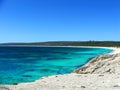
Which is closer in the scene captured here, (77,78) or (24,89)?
(24,89)

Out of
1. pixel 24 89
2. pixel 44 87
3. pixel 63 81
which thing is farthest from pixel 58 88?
pixel 63 81

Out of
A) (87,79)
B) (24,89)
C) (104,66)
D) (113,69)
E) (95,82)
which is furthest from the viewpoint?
(104,66)

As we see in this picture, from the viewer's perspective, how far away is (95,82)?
17906mm

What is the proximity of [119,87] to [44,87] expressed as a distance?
3.68 metres

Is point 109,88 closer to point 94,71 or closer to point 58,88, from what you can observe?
point 58,88

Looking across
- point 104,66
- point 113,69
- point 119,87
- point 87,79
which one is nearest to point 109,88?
point 119,87

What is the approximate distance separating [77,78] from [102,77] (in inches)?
60.0

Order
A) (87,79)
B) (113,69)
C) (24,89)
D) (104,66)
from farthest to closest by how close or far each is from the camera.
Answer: (104,66)
(113,69)
(87,79)
(24,89)

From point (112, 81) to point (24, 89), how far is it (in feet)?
17.6

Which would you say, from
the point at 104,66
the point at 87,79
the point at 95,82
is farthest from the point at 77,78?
the point at 104,66

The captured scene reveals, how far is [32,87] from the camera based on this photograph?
52.1 ft

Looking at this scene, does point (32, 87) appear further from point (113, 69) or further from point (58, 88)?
point (113, 69)

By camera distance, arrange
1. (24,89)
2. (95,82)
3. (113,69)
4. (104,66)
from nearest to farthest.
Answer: (24,89), (95,82), (113,69), (104,66)

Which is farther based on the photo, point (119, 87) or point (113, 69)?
point (113, 69)
